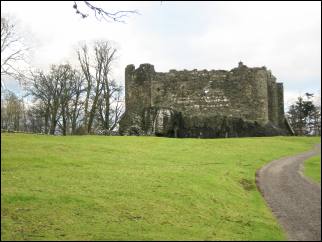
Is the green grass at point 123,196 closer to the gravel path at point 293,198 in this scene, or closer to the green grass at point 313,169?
the gravel path at point 293,198

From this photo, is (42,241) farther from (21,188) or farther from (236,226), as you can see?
(236,226)

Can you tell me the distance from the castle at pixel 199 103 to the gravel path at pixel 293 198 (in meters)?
15.9

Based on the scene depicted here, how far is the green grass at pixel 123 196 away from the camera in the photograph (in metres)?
10.1

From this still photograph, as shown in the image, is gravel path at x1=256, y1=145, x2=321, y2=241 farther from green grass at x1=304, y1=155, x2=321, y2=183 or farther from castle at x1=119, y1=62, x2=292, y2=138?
castle at x1=119, y1=62, x2=292, y2=138

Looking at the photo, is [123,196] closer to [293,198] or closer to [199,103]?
[293,198]

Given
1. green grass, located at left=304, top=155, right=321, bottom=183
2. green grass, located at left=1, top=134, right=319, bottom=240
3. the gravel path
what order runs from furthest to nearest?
green grass, located at left=304, top=155, right=321, bottom=183 → the gravel path → green grass, located at left=1, top=134, right=319, bottom=240

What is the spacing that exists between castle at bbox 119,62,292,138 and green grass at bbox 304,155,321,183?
51.4ft

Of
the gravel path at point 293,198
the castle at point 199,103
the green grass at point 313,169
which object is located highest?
the castle at point 199,103

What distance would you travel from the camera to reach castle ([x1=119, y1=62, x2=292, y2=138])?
120ft

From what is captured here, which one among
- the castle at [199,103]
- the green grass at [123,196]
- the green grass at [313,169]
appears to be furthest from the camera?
the castle at [199,103]

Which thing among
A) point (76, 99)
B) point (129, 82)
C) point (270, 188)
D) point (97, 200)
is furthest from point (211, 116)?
point (97, 200)

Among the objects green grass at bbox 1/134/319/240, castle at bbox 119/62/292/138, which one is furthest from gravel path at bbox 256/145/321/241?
castle at bbox 119/62/292/138

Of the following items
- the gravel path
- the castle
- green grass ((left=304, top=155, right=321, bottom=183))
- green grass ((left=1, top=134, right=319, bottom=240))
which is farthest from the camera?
the castle

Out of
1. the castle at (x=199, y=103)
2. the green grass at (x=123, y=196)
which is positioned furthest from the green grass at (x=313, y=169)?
the castle at (x=199, y=103)
